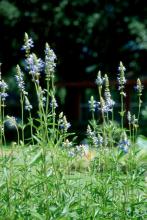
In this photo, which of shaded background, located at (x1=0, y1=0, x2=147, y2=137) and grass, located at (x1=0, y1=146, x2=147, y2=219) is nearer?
grass, located at (x1=0, y1=146, x2=147, y2=219)

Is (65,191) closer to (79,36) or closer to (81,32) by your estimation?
(81,32)

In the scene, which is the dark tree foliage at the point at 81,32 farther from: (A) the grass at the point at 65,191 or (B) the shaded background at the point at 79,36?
(A) the grass at the point at 65,191

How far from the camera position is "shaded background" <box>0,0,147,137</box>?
18.6 meters

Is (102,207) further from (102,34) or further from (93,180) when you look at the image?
(102,34)

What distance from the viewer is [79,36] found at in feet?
62.9

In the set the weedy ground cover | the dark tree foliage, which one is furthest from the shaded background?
the weedy ground cover

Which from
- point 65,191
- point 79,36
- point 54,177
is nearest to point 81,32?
point 79,36

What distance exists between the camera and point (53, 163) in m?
3.85

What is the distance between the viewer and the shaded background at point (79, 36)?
1864cm

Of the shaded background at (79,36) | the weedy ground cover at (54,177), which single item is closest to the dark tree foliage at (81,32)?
the shaded background at (79,36)

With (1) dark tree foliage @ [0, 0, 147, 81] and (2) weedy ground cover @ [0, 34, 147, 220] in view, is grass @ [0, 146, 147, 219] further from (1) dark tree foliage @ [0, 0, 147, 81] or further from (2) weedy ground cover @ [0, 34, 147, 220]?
(1) dark tree foliage @ [0, 0, 147, 81]

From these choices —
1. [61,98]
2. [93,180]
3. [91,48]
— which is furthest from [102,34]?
[93,180]

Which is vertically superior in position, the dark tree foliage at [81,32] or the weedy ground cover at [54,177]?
the dark tree foliage at [81,32]

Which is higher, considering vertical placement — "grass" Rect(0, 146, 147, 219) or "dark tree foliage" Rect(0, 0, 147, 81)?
"dark tree foliage" Rect(0, 0, 147, 81)
